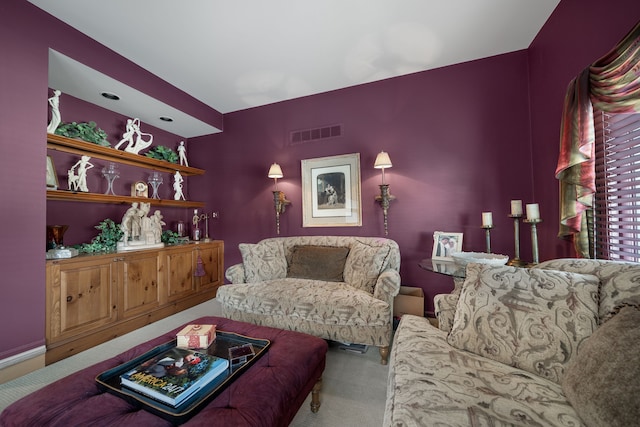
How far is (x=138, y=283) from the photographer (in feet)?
8.59

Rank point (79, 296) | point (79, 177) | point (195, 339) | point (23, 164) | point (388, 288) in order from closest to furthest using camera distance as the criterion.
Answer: point (195, 339), point (23, 164), point (388, 288), point (79, 296), point (79, 177)

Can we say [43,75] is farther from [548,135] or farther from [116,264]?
[548,135]

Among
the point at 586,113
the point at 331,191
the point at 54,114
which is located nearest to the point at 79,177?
the point at 54,114

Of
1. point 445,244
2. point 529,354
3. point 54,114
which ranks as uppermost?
point 54,114

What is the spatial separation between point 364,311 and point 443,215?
1.48 meters

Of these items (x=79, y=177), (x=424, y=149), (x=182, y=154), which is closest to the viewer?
(x=79, y=177)

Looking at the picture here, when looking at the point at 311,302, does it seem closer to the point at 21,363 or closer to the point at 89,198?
the point at 21,363

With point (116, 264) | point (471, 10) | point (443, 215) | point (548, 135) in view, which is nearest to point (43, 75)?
point (116, 264)

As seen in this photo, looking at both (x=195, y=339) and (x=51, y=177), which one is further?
(x=51, y=177)

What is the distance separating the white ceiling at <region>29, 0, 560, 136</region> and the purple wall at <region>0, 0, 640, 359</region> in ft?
0.58

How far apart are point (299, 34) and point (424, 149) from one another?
1.74 meters

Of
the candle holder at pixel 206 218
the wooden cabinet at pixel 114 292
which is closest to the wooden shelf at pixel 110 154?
the candle holder at pixel 206 218

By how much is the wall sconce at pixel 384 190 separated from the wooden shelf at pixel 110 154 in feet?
8.85

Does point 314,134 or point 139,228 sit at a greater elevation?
point 314,134
